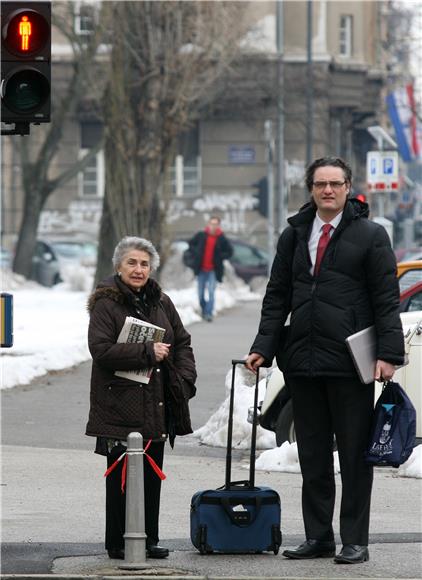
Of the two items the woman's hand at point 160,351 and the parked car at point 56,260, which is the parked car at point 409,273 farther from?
the parked car at point 56,260

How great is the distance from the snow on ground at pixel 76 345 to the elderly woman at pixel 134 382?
10.9 ft

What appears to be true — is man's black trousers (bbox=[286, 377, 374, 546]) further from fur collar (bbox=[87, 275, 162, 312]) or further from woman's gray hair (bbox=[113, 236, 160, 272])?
woman's gray hair (bbox=[113, 236, 160, 272])

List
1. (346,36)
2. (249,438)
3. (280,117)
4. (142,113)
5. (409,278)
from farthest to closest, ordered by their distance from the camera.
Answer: (346,36)
(280,117)
(142,113)
(409,278)
(249,438)

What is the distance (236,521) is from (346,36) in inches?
1945

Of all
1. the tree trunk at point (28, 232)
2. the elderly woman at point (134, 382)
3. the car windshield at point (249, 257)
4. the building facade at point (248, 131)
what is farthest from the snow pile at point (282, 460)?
the building facade at point (248, 131)

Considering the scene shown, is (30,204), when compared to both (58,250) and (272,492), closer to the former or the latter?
(58,250)

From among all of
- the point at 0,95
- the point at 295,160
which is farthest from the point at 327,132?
the point at 0,95

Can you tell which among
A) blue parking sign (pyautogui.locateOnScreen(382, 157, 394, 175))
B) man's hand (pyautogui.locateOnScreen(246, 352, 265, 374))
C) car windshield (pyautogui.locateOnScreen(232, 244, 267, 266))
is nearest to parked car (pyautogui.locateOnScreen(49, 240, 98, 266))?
car windshield (pyautogui.locateOnScreen(232, 244, 267, 266))

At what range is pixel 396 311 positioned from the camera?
23.9ft

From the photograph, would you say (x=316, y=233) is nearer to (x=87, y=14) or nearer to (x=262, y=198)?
(x=262, y=198)

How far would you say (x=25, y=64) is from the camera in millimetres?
9445

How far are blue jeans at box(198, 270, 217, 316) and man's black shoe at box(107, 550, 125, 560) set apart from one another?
66.0 feet

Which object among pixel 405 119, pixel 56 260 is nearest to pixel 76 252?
pixel 56 260

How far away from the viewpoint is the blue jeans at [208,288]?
27688mm
